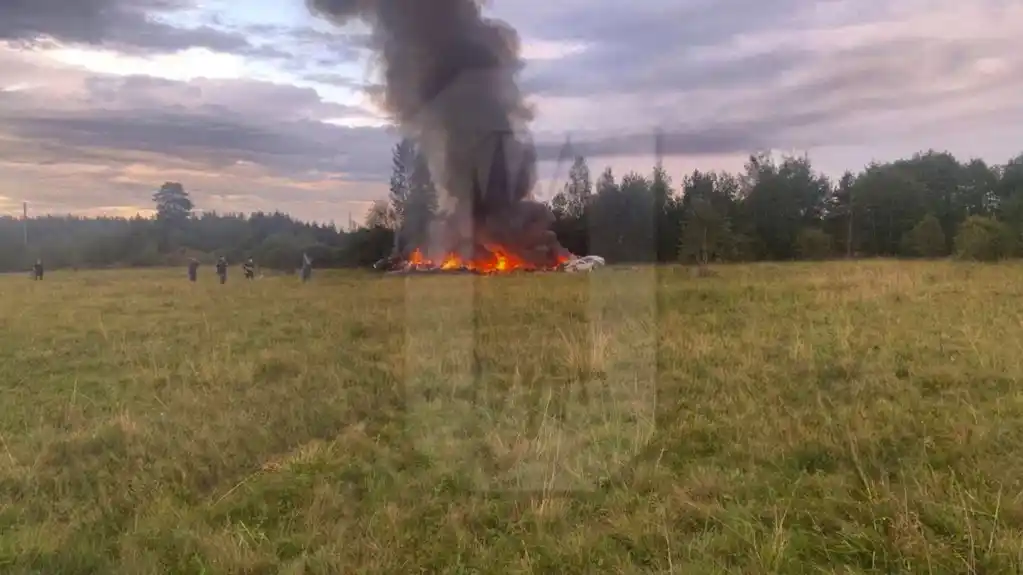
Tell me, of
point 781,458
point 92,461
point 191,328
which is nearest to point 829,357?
point 781,458

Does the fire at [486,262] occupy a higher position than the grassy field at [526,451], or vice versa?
the fire at [486,262]

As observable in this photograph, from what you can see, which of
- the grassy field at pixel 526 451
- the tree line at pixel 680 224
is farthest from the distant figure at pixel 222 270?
the grassy field at pixel 526 451

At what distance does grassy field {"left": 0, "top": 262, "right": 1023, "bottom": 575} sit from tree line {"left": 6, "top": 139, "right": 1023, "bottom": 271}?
904 inches

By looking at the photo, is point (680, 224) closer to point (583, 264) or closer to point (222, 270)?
point (583, 264)

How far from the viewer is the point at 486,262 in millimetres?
38688

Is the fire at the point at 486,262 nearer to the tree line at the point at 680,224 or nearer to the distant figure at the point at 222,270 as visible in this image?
the tree line at the point at 680,224

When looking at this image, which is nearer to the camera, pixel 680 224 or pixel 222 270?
pixel 222 270

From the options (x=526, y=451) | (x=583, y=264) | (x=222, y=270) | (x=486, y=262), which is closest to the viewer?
(x=526, y=451)

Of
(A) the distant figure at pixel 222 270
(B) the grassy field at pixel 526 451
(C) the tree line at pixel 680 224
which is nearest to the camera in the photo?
(B) the grassy field at pixel 526 451

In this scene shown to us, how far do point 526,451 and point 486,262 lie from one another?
1319 inches

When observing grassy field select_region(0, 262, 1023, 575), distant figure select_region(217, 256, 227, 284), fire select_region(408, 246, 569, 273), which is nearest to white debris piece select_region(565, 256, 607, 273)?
fire select_region(408, 246, 569, 273)

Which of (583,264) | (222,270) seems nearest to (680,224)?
(583,264)

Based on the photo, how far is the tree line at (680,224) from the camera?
108 feet

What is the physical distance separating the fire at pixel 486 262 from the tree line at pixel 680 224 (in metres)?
3.56
